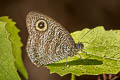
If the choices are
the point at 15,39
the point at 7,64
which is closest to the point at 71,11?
the point at 15,39

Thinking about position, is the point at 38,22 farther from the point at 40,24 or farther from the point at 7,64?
the point at 7,64

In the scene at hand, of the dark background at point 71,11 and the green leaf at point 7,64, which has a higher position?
the dark background at point 71,11

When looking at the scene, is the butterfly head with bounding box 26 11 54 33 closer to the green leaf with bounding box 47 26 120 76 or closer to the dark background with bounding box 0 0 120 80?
the green leaf with bounding box 47 26 120 76

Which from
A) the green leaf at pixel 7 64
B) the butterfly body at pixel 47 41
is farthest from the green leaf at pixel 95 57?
the green leaf at pixel 7 64

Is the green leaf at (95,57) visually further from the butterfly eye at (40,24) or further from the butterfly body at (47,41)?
the butterfly eye at (40,24)

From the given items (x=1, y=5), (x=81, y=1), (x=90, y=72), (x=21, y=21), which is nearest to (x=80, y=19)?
(x=81, y=1)

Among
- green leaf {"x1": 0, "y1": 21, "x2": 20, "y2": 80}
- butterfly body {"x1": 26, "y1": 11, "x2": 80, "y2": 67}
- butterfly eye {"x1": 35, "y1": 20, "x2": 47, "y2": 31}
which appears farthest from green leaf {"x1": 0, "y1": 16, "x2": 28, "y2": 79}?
green leaf {"x1": 0, "y1": 21, "x2": 20, "y2": 80}
